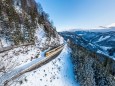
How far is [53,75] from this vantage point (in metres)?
50.2

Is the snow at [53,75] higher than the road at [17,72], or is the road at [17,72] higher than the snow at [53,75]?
the road at [17,72]

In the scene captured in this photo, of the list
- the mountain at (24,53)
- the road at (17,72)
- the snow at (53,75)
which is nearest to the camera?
the road at (17,72)

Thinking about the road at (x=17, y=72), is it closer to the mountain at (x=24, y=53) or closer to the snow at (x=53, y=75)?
the mountain at (x=24, y=53)

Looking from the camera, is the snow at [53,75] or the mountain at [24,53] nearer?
the mountain at [24,53]

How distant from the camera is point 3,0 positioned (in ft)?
250

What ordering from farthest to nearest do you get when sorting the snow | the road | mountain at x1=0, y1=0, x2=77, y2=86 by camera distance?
the snow < mountain at x1=0, y1=0, x2=77, y2=86 < the road

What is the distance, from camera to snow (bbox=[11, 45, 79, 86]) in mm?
41200

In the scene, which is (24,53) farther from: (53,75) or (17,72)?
(17,72)

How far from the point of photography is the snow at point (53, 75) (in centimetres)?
4120

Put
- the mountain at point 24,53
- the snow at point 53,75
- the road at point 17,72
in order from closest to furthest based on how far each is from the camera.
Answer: the road at point 17,72
the mountain at point 24,53
the snow at point 53,75

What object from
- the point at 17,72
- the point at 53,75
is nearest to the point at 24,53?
Answer: the point at 53,75

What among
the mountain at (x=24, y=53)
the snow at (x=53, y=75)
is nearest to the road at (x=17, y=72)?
the mountain at (x=24, y=53)

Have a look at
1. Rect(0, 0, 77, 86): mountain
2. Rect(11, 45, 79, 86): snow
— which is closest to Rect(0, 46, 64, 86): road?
Rect(0, 0, 77, 86): mountain

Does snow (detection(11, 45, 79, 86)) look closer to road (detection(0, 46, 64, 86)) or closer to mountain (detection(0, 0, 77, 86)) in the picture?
mountain (detection(0, 0, 77, 86))
